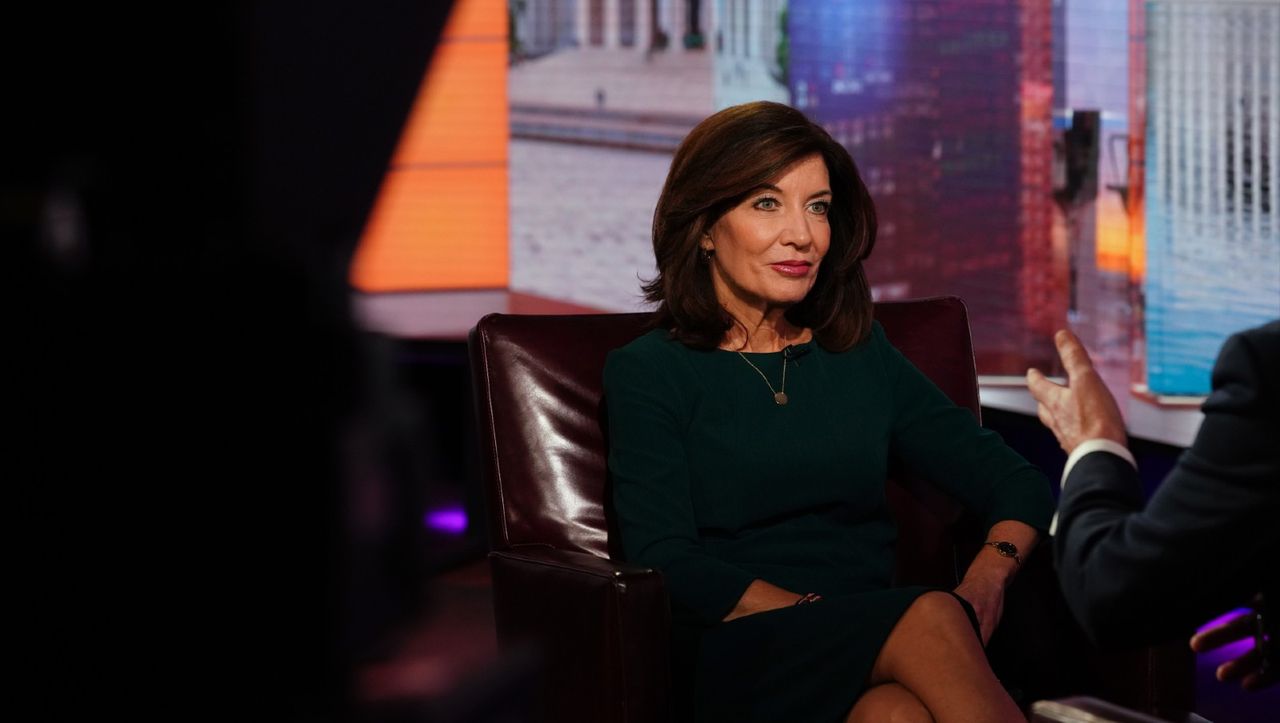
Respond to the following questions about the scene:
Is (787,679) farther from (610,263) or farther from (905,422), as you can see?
(610,263)

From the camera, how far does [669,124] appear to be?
442 cm

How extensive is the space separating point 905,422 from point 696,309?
1.26ft

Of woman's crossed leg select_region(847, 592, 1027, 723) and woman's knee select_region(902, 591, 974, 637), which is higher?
woman's knee select_region(902, 591, 974, 637)

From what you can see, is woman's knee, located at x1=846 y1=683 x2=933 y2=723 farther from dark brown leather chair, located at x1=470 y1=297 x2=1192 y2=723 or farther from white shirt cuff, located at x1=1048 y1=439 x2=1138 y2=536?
white shirt cuff, located at x1=1048 y1=439 x2=1138 y2=536

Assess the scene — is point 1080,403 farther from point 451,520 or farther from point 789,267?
point 451,520

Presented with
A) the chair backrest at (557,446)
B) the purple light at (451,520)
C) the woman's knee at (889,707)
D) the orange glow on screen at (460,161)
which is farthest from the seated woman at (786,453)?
the purple light at (451,520)

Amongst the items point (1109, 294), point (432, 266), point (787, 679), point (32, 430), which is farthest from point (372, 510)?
point (432, 266)

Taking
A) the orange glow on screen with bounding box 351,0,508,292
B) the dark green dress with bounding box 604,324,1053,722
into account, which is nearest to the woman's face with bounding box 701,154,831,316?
the dark green dress with bounding box 604,324,1053,722

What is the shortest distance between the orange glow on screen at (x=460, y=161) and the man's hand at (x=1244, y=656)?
3.40 m

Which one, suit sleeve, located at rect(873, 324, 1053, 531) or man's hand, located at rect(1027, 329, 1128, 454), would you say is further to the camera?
suit sleeve, located at rect(873, 324, 1053, 531)

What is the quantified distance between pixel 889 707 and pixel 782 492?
397 millimetres

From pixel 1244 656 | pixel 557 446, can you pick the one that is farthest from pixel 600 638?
pixel 1244 656

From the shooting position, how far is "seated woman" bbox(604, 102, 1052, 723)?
1.71m

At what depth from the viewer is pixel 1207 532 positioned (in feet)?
3.69
